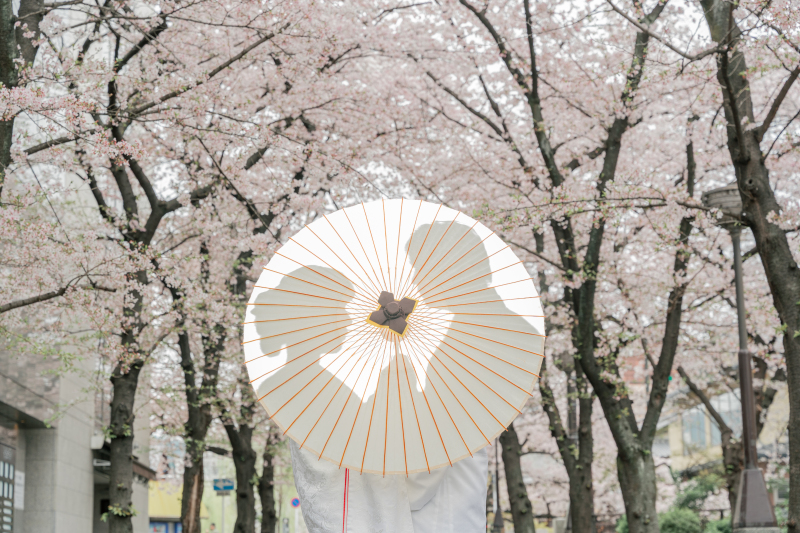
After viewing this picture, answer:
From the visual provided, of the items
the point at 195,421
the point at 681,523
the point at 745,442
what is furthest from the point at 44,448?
the point at 681,523

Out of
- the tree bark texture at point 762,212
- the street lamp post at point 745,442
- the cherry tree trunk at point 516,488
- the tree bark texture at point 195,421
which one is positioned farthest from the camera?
the cherry tree trunk at point 516,488

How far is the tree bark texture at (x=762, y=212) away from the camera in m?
6.80

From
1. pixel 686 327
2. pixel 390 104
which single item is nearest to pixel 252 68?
pixel 390 104

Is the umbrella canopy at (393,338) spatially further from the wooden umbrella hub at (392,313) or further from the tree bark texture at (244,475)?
the tree bark texture at (244,475)

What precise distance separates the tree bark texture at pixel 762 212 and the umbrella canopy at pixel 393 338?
4.55 metres

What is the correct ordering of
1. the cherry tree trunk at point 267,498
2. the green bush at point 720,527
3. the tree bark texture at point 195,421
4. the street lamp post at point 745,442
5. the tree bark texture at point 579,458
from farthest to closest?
the green bush at point 720,527, the cherry tree trunk at point 267,498, the tree bark texture at point 579,458, the tree bark texture at point 195,421, the street lamp post at point 745,442

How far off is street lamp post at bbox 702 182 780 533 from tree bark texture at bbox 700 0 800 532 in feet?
1.92

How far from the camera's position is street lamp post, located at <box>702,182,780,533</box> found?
24.2ft

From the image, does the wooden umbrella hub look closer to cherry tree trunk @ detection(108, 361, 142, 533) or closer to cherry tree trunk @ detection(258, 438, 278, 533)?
cherry tree trunk @ detection(108, 361, 142, 533)

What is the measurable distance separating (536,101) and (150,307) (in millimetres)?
5642

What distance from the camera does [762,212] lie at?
733 centimetres

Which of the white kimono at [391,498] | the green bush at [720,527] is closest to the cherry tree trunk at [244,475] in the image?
the white kimono at [391,498]

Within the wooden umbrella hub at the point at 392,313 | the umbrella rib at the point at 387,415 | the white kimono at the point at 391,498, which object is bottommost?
the white kimono at the point at 391,498

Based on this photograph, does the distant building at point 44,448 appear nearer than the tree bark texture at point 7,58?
No
